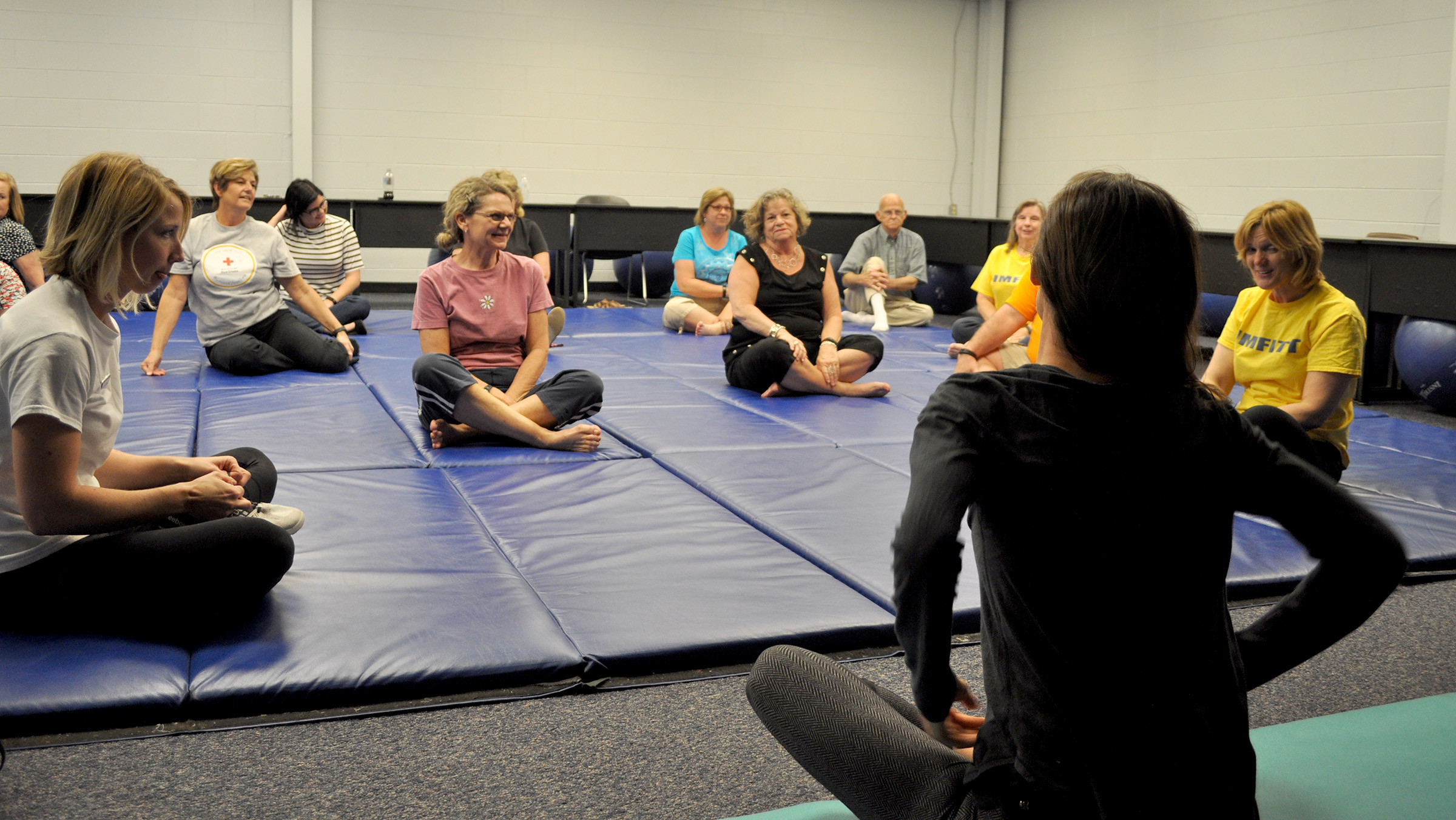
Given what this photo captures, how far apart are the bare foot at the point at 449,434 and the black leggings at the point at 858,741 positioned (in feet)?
8.13

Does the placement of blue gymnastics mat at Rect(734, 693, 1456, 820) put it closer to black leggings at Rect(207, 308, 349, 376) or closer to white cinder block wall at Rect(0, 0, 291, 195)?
black leggings at Rect(207, 308, 349, 376)

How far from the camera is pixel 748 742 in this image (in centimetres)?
186

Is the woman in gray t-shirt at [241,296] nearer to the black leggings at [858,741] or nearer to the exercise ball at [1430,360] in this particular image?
the black leggings at [858,741]

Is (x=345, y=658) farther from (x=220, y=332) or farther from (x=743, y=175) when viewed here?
(x=743, y=175)

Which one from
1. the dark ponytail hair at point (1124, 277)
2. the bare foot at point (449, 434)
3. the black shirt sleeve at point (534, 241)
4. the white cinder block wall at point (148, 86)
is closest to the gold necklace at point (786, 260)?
the bare foot at point (449, 434)

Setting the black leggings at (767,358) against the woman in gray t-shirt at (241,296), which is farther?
the woman in gray t-shirt at (241,296)

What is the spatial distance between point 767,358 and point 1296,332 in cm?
211

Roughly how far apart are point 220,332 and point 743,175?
6.18 m

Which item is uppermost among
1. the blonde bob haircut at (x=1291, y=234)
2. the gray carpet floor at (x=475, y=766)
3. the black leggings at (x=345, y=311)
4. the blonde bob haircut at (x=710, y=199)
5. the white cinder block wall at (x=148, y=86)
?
the white cinder block wall at (x=148, y=86)

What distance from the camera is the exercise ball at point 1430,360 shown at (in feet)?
16.4

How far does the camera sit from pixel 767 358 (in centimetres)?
473

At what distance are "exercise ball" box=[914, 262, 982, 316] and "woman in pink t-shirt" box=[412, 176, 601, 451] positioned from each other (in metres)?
5.66

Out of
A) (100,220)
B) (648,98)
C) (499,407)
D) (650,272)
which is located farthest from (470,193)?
(648,98)

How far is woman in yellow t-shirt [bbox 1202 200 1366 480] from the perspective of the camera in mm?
3041
